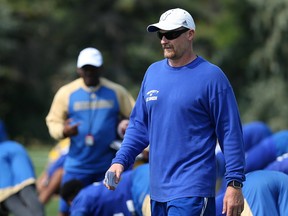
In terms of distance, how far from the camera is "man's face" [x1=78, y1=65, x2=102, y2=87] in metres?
9.38

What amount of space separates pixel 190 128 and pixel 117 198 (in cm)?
262

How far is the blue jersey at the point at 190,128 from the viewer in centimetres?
582

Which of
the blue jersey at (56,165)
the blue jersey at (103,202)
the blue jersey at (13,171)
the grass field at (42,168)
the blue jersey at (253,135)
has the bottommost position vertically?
the grass field at (42,168)

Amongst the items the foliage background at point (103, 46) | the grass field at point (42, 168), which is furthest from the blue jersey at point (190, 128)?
the foliage background at point (103, 46)

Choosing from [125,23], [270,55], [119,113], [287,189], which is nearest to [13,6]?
[125,23]

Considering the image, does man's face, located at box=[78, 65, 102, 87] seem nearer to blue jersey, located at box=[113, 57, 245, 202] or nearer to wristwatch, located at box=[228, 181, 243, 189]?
blue jersey, located at box=[113, 57, 245, 202]

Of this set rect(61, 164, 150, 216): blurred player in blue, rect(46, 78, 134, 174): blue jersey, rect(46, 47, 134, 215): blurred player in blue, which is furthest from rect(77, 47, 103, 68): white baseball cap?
rect(61, 164, 150, 216): blurred player in blue

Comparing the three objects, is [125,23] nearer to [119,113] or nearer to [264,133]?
[264,133]

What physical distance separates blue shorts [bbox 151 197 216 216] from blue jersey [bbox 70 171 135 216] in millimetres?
2324

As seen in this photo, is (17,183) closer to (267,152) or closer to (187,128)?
(267,152)

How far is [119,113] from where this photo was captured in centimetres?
957

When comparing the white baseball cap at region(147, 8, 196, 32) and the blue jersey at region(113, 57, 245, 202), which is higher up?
the white baseball cap at region(147, 8, 196, 32)

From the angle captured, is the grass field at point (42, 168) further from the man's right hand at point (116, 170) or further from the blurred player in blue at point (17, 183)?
the man's right hand at point (116, 170)

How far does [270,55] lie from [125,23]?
8.37m
